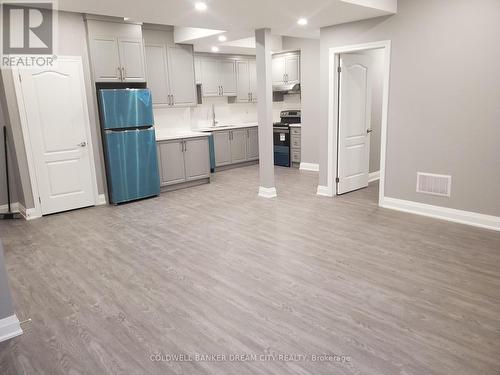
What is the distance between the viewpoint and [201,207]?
5.36m

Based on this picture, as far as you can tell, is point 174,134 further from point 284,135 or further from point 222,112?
point 284,135

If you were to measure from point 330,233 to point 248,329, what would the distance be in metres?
1.96

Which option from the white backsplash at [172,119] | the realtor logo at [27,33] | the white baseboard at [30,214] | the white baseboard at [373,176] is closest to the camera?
the realtor logo at [27,33]

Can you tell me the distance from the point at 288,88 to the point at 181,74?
234 cm

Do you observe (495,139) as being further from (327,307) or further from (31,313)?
(31,313)

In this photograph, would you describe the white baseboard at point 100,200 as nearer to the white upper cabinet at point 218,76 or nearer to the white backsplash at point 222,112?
the white backsplash at point 222,112

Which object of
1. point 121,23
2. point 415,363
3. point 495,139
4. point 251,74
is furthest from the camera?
point 251,74

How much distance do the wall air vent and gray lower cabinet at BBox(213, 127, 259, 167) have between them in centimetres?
424

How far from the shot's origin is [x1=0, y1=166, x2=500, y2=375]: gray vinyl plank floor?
7.20ft

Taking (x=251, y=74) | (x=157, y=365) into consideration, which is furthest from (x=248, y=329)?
(x=251, y=74)

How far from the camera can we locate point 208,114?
26.9 ft

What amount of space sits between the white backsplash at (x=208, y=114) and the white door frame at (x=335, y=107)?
296 centimetres

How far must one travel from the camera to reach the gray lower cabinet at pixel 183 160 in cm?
616

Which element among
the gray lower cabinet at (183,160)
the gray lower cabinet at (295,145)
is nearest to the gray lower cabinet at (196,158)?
the gray lower cabinet at (183,160)
